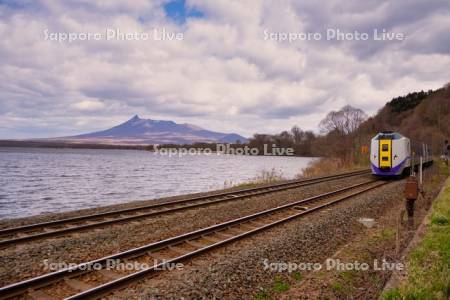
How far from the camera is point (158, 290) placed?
20.2ft

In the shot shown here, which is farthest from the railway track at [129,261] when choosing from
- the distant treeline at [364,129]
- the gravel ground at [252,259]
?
the distant treeline at [364,129]

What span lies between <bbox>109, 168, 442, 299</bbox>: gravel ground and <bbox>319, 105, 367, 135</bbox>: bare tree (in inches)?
2109

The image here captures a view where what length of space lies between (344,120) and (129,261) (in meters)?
65.2

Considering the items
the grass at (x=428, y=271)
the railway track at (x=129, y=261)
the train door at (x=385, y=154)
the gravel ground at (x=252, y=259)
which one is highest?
the train door at (x=385, y=154)

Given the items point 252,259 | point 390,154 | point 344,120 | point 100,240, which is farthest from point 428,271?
point 344,120

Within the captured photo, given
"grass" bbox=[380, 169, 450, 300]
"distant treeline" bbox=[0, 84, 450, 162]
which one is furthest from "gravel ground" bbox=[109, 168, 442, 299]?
"distant treeline" bbox=[0, 84, 450, 162]

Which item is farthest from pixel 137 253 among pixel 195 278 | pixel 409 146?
→ pixel 409 146

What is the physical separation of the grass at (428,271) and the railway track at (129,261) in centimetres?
389

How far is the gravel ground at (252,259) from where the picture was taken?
6.23m

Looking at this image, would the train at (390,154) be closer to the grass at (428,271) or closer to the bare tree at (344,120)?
the grass at (428,271)

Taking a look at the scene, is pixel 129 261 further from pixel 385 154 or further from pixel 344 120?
pixel 344 120

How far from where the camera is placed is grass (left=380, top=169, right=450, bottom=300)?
212 inches

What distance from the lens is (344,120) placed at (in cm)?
6800

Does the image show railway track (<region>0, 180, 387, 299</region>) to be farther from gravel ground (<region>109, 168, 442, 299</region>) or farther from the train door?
the train door
